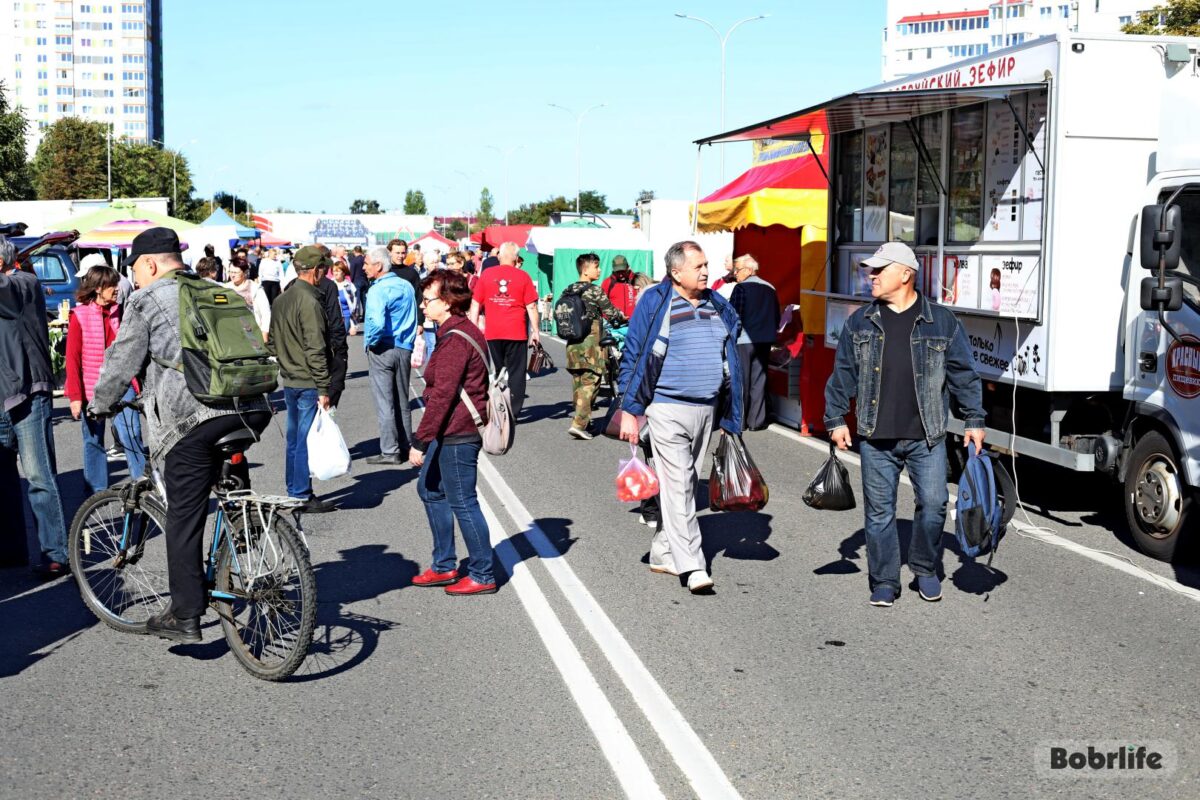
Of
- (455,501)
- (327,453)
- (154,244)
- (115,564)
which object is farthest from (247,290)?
(154,244)

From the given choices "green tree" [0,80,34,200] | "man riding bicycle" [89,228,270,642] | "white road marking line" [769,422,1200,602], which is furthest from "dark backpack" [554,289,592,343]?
"green tree" [0,80,34,200]

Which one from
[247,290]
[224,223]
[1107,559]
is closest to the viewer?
[1107,559]

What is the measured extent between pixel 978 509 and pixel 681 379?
1689mm

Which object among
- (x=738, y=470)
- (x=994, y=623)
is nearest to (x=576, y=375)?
(x=738, y=470)

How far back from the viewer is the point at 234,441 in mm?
6012

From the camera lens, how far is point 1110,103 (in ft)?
30.4

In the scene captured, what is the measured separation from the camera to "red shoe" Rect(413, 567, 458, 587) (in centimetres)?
763

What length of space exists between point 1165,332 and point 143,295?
237 inches

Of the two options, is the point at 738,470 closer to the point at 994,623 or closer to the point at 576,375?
the point at 994,623

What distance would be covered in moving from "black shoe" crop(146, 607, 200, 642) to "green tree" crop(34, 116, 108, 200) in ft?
357

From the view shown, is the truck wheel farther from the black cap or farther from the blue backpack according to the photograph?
the black cap

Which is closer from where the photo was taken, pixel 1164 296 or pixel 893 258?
pixel 893 258

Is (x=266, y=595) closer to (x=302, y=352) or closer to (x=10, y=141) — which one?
(x=302, y=352)

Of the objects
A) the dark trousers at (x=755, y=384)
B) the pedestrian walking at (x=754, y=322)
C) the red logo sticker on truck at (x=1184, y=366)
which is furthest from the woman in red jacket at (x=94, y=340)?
the dark trousers at (x=755, y=384)
